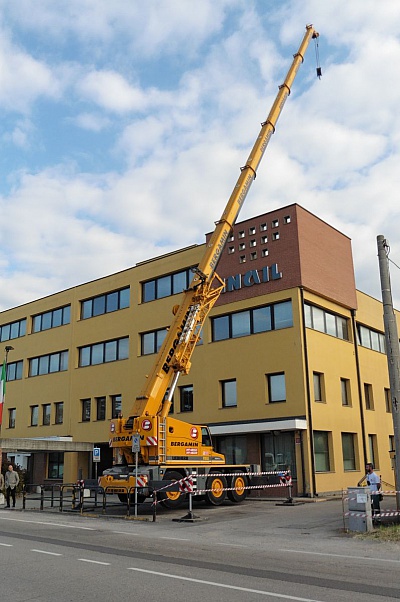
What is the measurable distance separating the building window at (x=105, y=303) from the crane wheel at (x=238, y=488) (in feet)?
47.6

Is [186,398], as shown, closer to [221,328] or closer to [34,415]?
[221,328]

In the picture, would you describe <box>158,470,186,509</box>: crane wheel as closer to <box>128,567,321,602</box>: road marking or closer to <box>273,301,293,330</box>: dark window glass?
<box>273,301,293,330</box>: dark window glass

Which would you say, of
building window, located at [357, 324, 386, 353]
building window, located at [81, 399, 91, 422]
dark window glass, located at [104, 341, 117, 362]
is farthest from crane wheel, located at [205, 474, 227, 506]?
building window, located at [81, 399, 91, 422]

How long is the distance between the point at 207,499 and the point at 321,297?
1120 cm

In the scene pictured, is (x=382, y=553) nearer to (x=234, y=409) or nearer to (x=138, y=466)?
(x=138, y=466)

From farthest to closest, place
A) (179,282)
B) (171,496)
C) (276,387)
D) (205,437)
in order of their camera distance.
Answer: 1. (179,282)
2. (276,387)
3. (205,437)
4. (171,496)

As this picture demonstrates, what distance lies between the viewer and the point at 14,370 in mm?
42031

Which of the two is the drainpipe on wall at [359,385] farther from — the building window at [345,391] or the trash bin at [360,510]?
the trash bin at [360,510]

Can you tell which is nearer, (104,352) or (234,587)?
(234,587)

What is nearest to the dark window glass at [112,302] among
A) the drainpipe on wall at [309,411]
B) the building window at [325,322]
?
the building window at [325,322]

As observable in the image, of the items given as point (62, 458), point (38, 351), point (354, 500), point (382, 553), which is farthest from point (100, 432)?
point (382, 553)

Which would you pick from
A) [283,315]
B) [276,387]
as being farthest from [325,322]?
[276,387]

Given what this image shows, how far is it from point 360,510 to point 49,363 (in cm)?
2853

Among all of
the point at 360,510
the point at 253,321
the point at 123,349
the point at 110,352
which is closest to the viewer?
the point at 360,510
